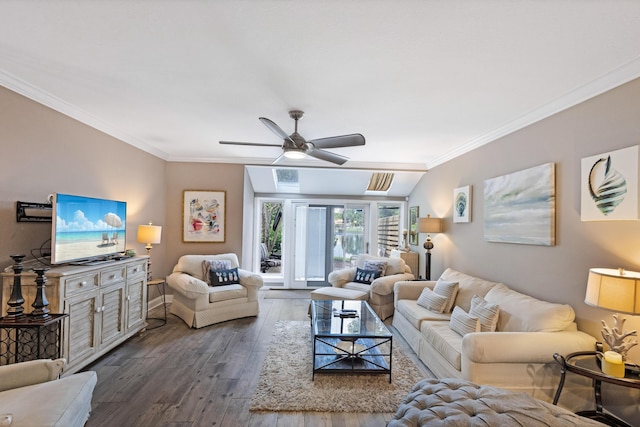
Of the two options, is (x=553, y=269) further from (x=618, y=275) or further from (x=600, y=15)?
(x=600, y=15)

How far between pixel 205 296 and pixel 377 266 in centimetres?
273

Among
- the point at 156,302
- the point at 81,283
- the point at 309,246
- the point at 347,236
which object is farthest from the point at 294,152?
the point at 347,236

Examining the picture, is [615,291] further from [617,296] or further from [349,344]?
[349,344]

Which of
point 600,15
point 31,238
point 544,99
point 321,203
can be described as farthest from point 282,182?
point 600,15

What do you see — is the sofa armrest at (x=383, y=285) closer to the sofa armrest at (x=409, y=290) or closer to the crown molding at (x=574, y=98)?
the sofa armrest at (x=409, y=290)

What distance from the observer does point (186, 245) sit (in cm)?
548

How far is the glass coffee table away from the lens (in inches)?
116

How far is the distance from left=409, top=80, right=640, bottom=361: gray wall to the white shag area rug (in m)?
1.46

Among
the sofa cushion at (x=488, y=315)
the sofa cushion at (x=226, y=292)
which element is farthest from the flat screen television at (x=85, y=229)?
the sofa cushion at (x=488, y=315)

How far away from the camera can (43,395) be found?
66.8 inches

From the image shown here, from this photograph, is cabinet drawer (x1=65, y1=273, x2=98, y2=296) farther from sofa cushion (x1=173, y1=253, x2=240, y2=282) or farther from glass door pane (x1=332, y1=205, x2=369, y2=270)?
glass door pane (x1=332, y1=205, x2=369, y2=270)

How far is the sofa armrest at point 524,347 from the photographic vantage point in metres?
2.33

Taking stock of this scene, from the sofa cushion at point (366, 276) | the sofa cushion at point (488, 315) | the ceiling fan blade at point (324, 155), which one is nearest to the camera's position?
the sofa cushion at point (488, 315)

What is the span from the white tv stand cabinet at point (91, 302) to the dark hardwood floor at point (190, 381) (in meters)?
0.24
